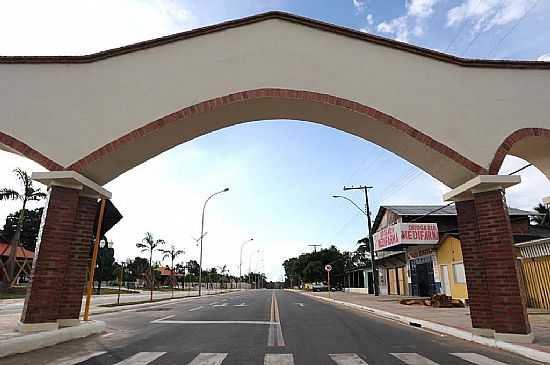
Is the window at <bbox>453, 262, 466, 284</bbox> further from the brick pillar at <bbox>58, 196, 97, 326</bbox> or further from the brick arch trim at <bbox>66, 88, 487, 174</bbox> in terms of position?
the brick pillar at <bbox>58, 196, 97, 326</bbox>

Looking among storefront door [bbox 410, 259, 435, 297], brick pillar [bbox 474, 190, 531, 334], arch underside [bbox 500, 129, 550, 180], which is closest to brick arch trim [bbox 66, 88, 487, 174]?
arch underside [bbox 500, 129, 550, 180]

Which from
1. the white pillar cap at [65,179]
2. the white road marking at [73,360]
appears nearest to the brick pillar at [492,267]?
the white road marking at [73,360]

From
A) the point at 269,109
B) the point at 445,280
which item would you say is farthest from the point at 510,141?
the point at 445,280

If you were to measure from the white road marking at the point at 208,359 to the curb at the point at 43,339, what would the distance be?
10.8ft

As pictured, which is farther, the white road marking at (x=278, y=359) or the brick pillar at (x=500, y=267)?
the brick pillar at (x=500, y=267)

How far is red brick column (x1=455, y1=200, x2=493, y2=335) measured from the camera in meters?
8.14

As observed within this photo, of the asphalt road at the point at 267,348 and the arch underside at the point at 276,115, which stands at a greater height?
the arch underside at the point at 276,115

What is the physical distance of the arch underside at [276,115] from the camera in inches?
333

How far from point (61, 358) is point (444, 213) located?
32649 millimetres

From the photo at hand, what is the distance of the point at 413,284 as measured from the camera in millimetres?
29875

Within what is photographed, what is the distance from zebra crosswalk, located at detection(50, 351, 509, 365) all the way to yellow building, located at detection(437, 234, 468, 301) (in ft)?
55.1

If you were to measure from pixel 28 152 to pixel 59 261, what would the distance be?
2.58 metres

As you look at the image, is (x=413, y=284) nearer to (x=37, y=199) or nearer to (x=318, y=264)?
(x=37, y=199)

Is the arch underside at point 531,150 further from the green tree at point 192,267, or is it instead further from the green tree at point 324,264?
the green tree at point 192,267
